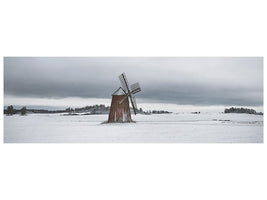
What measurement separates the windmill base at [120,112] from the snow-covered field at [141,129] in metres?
0.29

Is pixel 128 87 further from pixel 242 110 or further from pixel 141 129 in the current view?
pixel 242 110

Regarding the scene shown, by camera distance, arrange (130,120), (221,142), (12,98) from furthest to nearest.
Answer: (130,120) < (12,98) < (221,142)

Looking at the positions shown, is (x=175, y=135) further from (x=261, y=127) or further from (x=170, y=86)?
(x=261, y=127)

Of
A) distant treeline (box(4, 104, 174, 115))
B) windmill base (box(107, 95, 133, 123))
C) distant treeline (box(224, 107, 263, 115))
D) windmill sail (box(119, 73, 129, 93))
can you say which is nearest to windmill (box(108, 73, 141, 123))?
windmill base (box(107, 95, 133, 123))

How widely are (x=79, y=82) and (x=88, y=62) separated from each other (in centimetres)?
67

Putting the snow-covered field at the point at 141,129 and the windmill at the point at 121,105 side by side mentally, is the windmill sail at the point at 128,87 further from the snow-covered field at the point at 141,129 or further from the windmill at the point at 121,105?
the snow-covered field at the point at 141,129

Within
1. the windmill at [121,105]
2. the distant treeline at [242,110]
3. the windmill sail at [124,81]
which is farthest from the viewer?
the windmill at [121,105]

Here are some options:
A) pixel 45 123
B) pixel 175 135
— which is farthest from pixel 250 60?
pixel 45 123

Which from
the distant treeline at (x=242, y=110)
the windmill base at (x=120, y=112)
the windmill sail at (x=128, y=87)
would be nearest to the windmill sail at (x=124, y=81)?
the windmill sail at (x=128, y=87)

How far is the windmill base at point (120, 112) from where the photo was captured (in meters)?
8.62

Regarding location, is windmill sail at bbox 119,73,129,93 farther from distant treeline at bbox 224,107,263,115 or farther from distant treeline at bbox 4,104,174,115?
distant treeline at bbox 224,107,263,115

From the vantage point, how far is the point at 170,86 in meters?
7.86

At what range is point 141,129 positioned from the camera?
7762 mm

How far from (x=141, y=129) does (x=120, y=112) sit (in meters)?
1.26
